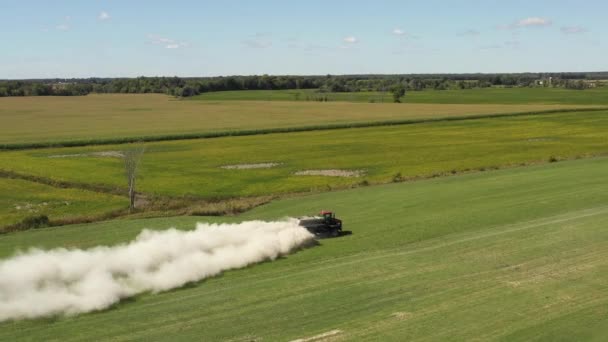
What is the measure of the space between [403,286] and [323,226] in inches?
375

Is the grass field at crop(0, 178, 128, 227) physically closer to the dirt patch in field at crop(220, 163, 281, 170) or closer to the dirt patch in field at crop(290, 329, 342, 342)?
the dirt patch in field at crop(220, 163, 281, 170)

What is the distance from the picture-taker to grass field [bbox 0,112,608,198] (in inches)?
2283

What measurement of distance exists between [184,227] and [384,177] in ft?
93.0

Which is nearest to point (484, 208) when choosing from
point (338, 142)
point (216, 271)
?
point (216, 271)

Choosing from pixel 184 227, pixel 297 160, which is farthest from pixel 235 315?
pixel 297 160

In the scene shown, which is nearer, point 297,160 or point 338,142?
point 297,160

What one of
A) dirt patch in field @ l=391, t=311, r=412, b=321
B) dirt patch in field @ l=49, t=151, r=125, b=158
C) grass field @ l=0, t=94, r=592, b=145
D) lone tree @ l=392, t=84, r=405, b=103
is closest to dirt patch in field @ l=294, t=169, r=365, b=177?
dirt patch in field @ l=49, t=151, r=125, b=158

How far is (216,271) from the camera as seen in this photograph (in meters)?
25.0

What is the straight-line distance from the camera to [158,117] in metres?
132

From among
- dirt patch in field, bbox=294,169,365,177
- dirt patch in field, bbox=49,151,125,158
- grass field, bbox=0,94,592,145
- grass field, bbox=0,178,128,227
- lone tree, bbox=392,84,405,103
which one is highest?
lone tree, bbox=392,84,405,103

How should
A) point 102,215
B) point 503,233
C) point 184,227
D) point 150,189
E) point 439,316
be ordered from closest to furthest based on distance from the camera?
point 439,316 → point 503,233 → point 184,227 → point 102,215 → point 150,189

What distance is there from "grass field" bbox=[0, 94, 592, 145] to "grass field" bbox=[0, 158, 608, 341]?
68581mm

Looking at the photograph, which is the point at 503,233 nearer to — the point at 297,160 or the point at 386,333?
the point at 386,333

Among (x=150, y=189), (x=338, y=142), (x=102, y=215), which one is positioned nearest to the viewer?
(x=102, y=215)
